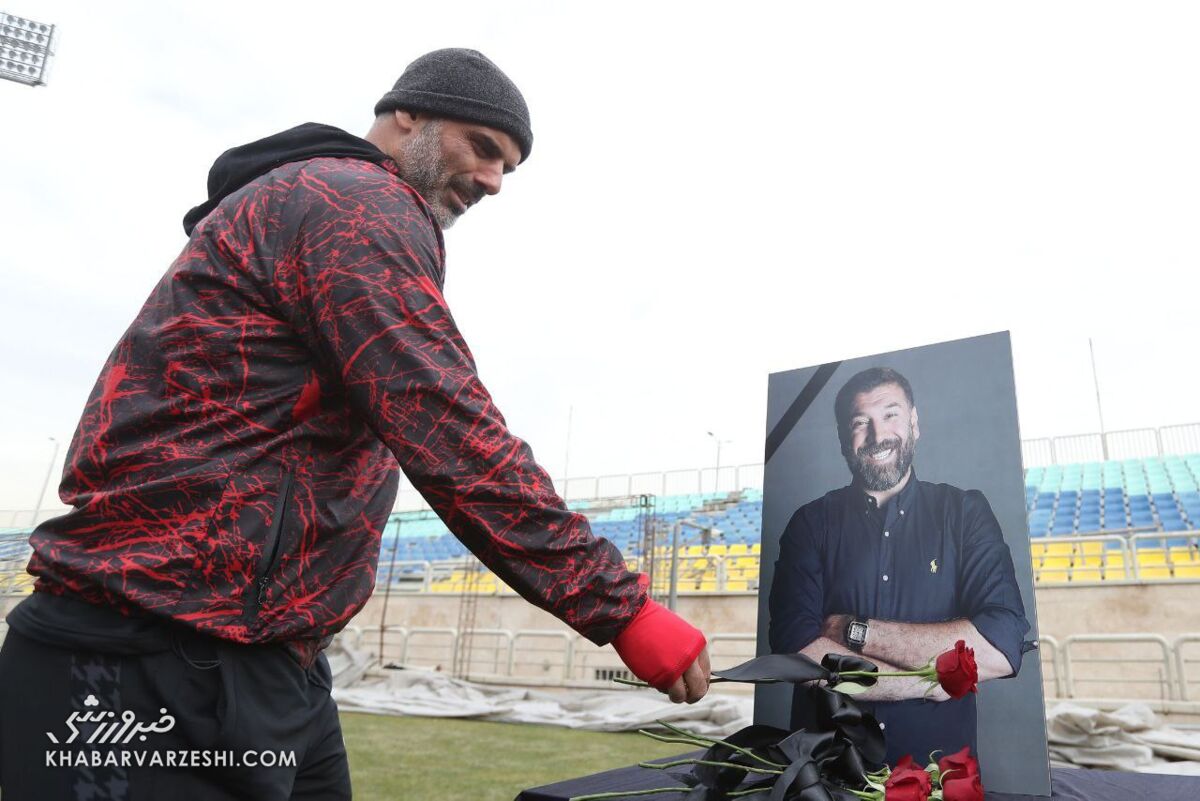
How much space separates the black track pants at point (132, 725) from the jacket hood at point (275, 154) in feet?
1.98

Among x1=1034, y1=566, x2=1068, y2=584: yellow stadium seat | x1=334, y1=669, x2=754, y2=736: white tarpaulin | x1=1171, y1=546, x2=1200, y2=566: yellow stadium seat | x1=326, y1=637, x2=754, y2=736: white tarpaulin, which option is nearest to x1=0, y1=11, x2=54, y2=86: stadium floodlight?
x1=326, y1=637, x2=754, y2=736: white tarpaulin

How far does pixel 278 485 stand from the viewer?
894 millimetres

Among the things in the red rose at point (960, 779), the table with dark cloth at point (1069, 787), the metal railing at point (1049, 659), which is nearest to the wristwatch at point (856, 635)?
the table with dark cloth at point (1069, 787)

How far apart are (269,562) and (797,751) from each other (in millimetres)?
681

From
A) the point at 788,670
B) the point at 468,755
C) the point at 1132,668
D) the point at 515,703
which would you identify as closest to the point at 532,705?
the point at 515,703

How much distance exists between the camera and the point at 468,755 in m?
4.60

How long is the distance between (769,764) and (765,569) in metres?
0.59

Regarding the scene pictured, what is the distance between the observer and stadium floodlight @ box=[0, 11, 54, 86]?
1135 centimetres

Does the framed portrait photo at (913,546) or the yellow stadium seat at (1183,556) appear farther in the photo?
the yellow stadium seat at (1183,556)

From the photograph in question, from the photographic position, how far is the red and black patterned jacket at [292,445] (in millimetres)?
854

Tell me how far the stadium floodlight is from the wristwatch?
13802 mm

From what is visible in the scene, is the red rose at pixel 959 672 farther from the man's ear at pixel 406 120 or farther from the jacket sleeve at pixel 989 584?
the man's ear at pixel 406 120

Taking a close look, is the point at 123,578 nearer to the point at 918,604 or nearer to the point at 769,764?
the point at 769,764

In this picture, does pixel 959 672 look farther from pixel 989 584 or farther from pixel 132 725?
pixel 132 725
